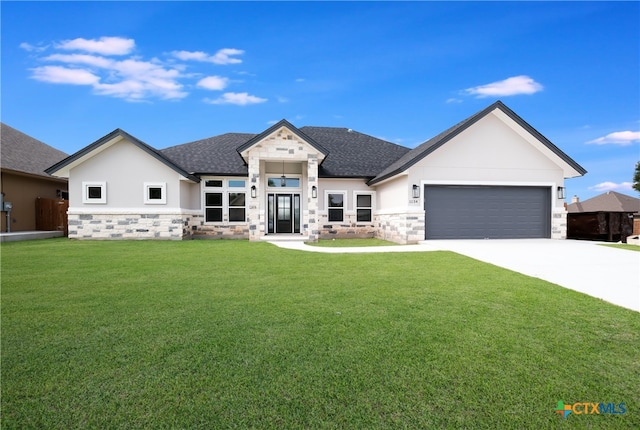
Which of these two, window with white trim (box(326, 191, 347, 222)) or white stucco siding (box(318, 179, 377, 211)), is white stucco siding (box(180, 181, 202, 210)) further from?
window with white trim (box(326, 191, 347, 222))

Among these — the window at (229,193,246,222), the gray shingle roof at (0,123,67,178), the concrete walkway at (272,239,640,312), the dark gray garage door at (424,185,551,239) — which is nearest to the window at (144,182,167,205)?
the window at (229,193,246,222)

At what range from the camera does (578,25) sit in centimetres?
1269

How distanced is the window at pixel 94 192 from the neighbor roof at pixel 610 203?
34.8 meters

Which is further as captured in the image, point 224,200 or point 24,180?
point 24,180

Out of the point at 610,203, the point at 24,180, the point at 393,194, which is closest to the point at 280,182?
the point at 393,194

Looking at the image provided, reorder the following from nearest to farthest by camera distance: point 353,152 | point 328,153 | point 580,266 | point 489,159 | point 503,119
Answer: point 580,266
point 503,119
point 489,159
point 328,153
point 353,152

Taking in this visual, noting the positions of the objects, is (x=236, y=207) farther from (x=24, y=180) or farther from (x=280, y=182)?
(x=24, y=180)

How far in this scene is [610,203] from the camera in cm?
2827

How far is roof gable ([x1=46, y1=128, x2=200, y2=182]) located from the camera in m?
14.6

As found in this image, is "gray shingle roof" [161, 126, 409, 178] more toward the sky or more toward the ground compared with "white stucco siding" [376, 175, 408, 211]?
more toward the sky

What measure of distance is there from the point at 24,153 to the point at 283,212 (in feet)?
52.5

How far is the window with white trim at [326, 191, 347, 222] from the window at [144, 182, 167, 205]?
27.0 feet

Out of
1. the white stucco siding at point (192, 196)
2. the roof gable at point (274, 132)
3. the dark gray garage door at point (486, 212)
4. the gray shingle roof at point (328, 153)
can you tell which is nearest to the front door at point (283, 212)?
the gray shingle roof at point (328, 153)

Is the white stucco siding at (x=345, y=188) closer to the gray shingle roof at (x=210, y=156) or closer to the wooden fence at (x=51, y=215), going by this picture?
the gray shingle roof at (x=210, y=156)
